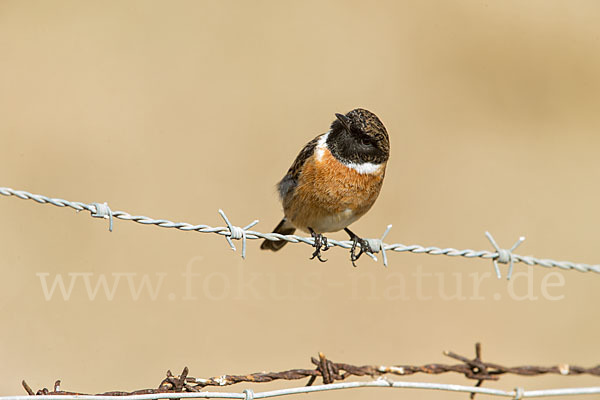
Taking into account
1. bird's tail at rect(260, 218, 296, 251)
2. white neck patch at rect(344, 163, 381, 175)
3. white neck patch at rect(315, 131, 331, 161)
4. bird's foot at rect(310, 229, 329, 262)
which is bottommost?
bird's foot at rect(310, 229, 329, 262)

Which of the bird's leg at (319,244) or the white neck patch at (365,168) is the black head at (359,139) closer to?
the white neck patch at (365,168)

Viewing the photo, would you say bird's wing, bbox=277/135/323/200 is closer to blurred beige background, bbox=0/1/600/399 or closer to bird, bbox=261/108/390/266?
bird, bbox=261/108/390/266

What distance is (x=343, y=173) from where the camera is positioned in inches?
220

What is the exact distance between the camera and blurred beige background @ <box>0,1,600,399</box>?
28.9 ft

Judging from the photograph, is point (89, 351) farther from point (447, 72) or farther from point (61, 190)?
point (447, 72)

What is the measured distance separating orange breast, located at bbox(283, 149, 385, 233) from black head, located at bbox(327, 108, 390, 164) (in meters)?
0.09

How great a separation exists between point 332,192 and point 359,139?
475 mm

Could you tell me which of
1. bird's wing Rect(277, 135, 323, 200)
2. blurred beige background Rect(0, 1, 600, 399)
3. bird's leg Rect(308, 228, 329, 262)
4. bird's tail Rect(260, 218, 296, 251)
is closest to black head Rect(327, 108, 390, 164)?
bird's wing Rect(277, 135, 323, 200)

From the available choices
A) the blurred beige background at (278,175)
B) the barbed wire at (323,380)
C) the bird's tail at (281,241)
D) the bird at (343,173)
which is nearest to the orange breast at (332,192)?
the bird at (343,173)

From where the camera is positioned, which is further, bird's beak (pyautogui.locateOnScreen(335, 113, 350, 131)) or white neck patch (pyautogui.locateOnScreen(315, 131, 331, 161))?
white neck patch (pyautogui.locateOnScreen(315, 131, 331, 161))

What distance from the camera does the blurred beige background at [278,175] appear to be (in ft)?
28.9

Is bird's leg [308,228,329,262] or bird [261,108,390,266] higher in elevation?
bird [261,108,390,266]

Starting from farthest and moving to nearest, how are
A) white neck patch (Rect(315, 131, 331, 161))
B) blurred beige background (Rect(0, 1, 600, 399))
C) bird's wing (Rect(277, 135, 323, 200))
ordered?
1. blurred beige background (Rect(0, 1, 600, 399))
2. bird's wing (Rect(277, 135, 323, 200))
3. white neck patch (Rect(315, 131, 331, 161))

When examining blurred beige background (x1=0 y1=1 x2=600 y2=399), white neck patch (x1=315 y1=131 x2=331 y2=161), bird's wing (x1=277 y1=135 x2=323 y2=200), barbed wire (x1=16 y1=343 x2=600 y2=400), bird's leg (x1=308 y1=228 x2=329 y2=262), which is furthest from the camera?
blurred beige background (x1=0 y1=1 x2=600 y2=399)
